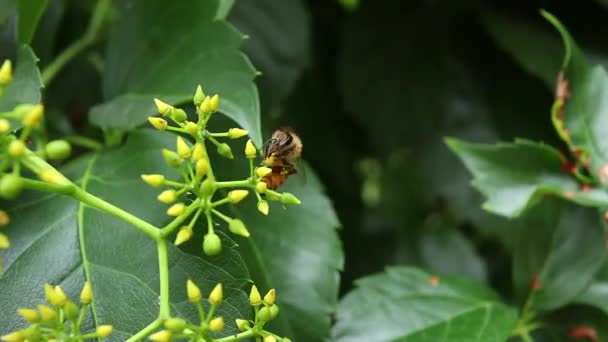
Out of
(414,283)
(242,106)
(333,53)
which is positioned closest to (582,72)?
(414,283)

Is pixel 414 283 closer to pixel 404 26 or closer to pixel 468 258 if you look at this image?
pixel 468 258

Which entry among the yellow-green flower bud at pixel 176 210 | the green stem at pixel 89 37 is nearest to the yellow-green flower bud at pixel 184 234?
the yellow-green flower bud at pixel 176 210

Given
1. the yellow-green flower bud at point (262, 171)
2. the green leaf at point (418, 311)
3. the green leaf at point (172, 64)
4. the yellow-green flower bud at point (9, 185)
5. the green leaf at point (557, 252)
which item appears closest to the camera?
the yellow-green flower bud at point (9, 185)

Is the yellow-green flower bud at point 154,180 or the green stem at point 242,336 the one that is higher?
the yellow-green flower bud at point 154,180

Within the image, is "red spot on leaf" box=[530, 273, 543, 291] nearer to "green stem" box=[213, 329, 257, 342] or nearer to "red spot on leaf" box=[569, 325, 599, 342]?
"red spot on leaf" box=[569, 325, 599, 342]

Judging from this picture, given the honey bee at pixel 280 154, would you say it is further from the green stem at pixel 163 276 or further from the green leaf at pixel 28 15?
the green leaf at pixel 28 15
